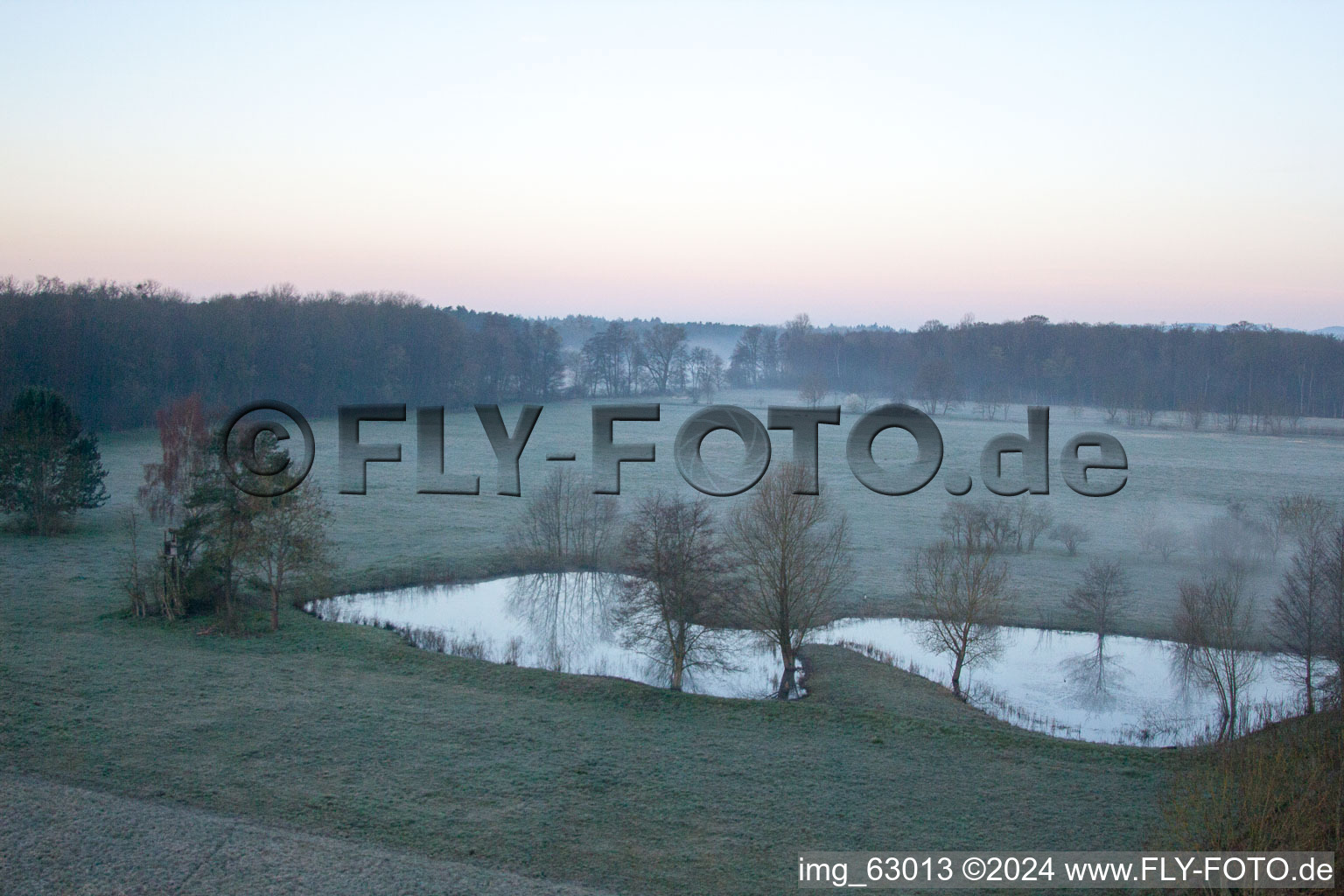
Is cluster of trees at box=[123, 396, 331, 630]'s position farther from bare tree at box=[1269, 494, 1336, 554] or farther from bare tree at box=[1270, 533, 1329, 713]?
bare tree at box=[1269, 494, 1336, 554]

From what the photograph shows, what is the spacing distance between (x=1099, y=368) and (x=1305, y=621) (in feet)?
197

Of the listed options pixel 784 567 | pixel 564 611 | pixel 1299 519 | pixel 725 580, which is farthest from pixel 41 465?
pixel 1299 519

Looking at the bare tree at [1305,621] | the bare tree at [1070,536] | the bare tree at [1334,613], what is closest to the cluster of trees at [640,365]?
the bare tree at [1070,536]

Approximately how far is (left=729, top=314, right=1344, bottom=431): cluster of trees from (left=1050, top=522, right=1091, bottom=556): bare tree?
35527 millimetres

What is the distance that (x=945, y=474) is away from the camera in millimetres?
40688

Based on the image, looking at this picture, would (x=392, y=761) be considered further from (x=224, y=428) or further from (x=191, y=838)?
(x=224, y=428)

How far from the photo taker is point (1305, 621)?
1777 centimetres

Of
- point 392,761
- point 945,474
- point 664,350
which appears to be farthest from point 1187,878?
point 664,350

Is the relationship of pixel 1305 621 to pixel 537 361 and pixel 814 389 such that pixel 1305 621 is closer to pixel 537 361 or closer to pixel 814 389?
pixel 814 389

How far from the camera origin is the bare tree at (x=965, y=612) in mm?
18969

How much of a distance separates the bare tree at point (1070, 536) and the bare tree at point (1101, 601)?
15.9 ft

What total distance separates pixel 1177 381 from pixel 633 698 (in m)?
66.4

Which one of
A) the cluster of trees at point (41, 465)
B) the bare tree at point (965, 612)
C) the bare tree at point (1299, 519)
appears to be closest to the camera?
the bare tree at point (965, 612)

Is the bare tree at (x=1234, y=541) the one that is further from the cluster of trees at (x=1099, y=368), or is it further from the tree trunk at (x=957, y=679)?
the cluster of trees at (x=1099, y=368)
